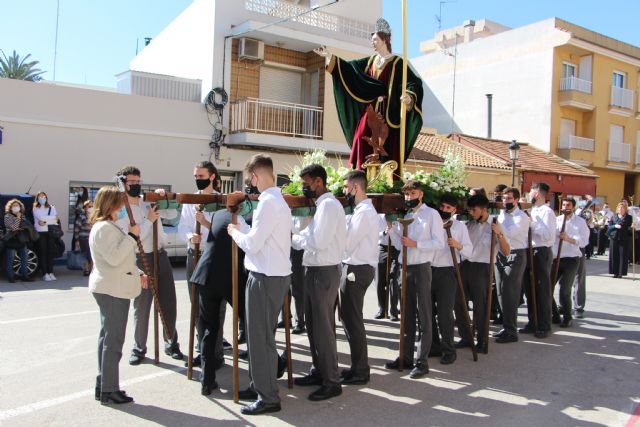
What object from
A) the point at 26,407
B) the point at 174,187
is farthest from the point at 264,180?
the point at 174,187

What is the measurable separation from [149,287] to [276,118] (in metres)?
13.6

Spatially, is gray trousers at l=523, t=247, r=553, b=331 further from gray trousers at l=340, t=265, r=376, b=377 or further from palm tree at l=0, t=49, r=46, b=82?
palm tree at l=0, t=49, r=46, b=82

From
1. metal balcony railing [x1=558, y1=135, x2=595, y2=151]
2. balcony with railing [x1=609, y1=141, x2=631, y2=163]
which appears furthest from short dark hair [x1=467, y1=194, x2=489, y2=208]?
balcony with railing [x1=609, y1=141, x2=631, y2=163]

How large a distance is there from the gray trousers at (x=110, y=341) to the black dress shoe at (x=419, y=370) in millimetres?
2828

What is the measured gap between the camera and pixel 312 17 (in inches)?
764

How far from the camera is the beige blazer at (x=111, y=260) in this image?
15.8ft

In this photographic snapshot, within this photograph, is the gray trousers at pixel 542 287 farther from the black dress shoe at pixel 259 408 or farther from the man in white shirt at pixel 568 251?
the black dress shoe at pixel 259 408

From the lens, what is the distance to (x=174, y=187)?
1711cm

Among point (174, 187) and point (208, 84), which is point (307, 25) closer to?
point (208, 84)

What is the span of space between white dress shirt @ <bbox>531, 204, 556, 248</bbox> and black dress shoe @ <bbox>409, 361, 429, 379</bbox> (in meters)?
3.18

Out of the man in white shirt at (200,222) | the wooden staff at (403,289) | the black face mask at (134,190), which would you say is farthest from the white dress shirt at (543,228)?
the black face mask at (134,190)

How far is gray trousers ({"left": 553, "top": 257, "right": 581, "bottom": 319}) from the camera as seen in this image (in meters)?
8.87

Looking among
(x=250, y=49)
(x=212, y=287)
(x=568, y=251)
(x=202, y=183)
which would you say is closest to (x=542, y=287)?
(x=568, y=251)

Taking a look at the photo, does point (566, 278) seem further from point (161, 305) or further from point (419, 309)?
point (161, 305)
